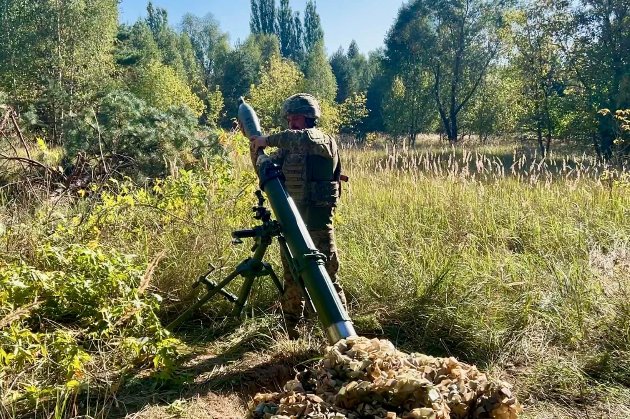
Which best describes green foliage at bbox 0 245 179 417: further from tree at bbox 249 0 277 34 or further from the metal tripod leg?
tree at bbox 249 0 277 34

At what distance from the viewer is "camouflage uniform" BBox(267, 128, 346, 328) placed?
334cm

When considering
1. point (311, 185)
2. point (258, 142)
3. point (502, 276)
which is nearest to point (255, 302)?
point (311, 185)

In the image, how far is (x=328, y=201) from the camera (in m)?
3.45

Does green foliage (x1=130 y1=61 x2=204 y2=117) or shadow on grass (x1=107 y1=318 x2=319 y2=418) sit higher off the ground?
green foliage (x1=130 y1=61 x2=204 y2=117)

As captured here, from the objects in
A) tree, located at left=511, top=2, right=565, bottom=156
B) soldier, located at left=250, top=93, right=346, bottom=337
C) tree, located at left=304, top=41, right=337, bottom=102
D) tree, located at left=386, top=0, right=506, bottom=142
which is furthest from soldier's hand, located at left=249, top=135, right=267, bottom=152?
tree, located at left=304, top=41, right=337, bottom=102

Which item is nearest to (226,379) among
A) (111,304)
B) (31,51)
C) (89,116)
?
(111,304)

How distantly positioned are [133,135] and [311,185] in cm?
583

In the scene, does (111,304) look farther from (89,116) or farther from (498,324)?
(89,116)

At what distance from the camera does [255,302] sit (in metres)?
4.05

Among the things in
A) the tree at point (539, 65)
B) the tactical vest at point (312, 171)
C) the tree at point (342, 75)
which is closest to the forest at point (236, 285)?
the tactical vest at point (312, 171)

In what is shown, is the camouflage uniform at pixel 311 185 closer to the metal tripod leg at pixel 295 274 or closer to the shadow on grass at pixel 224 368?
the shadow on grass at pixel 224 368

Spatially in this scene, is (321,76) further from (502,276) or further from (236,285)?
(502,276)

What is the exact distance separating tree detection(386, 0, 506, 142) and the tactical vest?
23.2 m

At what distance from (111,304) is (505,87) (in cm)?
2338
